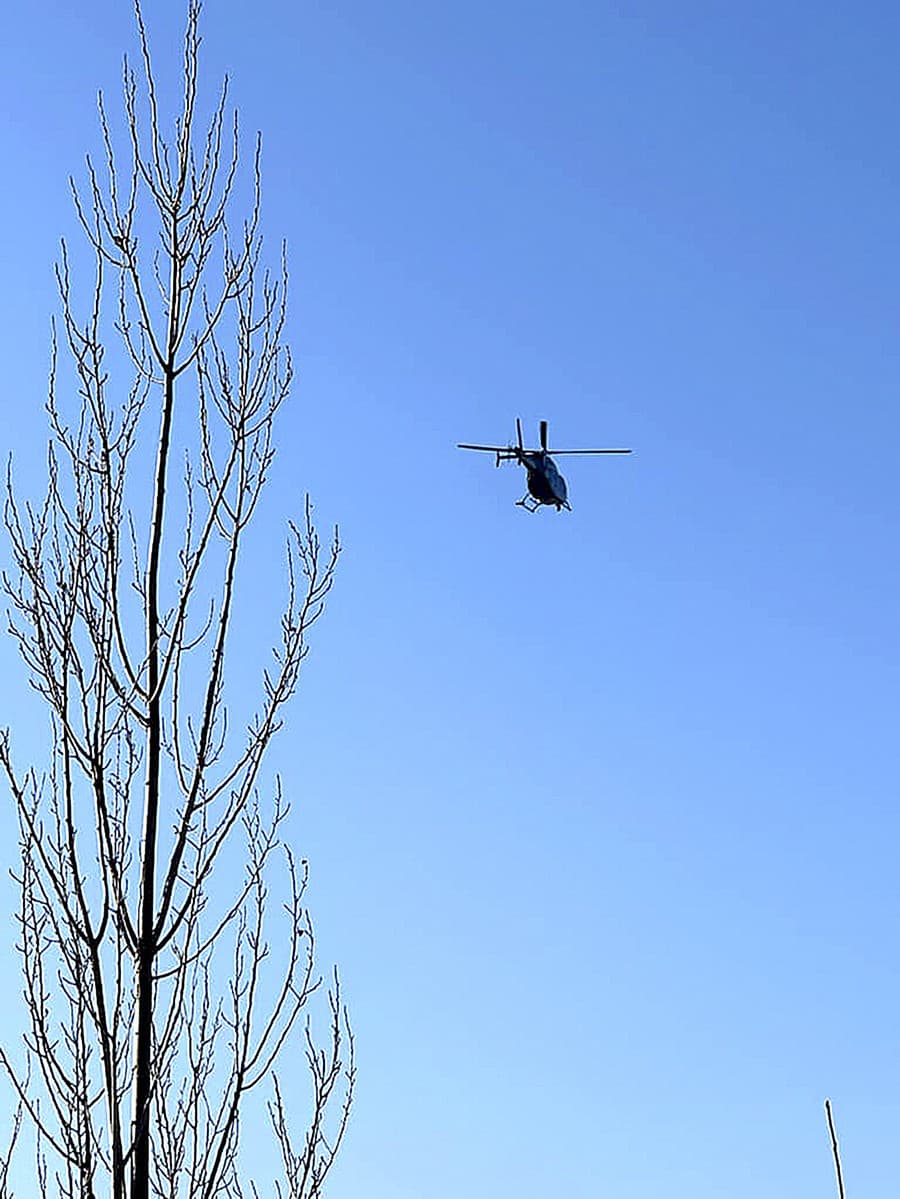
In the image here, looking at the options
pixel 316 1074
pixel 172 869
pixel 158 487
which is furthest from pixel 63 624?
pixel 316 1074

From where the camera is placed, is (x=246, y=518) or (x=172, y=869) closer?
(x=172, y=869)

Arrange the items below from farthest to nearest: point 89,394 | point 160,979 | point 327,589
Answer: point 327,589 → point 89,394 → point 160,979

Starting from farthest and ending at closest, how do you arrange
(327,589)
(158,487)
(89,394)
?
(327,589) < (89,394) < (158,487)

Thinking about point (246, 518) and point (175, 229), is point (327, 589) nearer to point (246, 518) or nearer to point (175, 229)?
point (246, 518)

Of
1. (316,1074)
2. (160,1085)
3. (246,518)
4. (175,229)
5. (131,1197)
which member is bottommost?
(131,1197)

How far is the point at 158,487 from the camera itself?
689cm

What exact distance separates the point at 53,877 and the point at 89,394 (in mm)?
2120

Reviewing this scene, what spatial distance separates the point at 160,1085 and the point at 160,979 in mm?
606

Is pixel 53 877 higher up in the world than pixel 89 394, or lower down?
lower down

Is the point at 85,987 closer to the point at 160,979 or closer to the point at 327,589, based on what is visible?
the point at 160,979

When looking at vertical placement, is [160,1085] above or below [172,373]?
below

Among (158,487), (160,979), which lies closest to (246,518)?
(158,487)

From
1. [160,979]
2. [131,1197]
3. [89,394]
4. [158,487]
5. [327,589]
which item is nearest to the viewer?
[131,1197]

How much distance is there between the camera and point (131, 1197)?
5.98 metres
